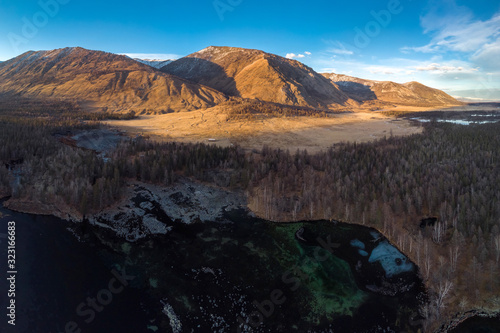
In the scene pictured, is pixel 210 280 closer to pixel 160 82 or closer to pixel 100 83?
pixel 160 82

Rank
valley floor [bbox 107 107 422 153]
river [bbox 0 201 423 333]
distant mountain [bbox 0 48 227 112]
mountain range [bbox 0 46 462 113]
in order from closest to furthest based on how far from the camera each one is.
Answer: river [bbox 0 201 423 333] < valley floor [bbox 107 107 422 153] < distant mountain [bbox 0 48 227 112] < mountain range [bbox 0 46 462 113]

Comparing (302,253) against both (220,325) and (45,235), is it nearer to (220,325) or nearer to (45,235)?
(220,325)

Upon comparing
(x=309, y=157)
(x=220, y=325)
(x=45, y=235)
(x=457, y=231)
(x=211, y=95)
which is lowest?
(x=220, y=325)

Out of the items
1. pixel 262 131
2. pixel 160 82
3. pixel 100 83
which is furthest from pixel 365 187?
pixel 100 83

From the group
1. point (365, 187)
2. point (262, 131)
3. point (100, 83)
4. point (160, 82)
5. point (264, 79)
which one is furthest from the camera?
point (264, 79)

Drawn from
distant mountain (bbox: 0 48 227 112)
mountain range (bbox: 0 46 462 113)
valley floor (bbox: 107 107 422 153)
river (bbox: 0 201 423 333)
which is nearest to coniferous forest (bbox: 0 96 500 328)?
river (bbox: 0 201 423 333)

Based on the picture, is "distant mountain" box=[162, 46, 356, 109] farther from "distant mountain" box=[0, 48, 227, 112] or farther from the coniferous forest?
the coniferous forest

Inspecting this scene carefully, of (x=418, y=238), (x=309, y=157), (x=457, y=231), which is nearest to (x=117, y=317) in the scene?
(x=418, y=238)
